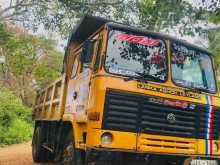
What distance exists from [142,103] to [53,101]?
3.75 metres

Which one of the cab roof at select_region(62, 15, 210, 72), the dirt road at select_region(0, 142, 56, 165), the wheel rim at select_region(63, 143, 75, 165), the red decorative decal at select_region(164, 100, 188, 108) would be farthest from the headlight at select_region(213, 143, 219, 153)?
the dirt road at select_region(0, 142, 56, 165)

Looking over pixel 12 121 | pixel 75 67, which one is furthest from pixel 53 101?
pixel 12 121

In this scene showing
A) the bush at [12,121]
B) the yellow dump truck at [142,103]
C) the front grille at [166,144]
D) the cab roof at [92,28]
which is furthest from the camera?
the bush at [12,121]

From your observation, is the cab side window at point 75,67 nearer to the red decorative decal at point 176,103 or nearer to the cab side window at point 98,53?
the cab side window at point 98,53

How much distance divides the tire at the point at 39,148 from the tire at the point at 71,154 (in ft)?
12.3

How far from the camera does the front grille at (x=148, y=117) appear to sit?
25.0ft

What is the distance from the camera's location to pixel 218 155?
8.46m

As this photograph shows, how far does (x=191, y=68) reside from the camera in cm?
874

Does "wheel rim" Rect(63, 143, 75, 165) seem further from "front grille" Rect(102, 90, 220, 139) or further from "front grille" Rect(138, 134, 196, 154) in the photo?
"front grille" Rect(138, 134, 196, 154)

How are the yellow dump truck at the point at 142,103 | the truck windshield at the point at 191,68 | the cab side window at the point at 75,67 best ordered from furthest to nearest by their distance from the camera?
the cab side window at the point at 75,67
the truck windshield at the point at 191,68
the yellow dump truck at the point at 142,103

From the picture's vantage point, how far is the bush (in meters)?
23.3

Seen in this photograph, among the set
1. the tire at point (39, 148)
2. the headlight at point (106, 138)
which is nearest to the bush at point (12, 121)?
the tire at point (39, 148)

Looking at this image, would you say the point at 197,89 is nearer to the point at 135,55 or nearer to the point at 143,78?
the point at 143,78

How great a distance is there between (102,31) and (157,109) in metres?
1.56
